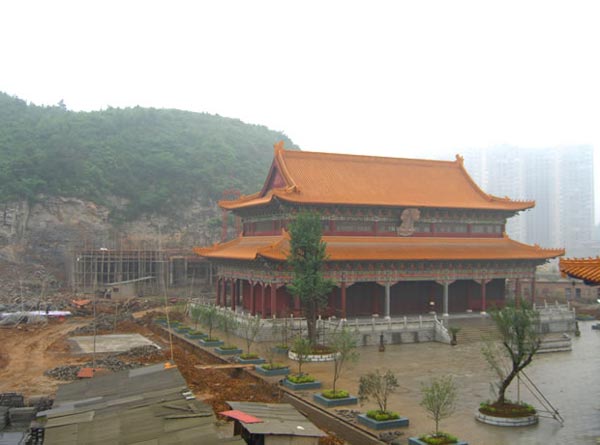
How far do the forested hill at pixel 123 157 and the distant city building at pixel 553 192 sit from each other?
47090mm

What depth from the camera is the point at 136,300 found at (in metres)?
56.2

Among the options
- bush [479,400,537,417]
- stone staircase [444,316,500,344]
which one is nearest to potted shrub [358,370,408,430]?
bush [479,400,537,417]

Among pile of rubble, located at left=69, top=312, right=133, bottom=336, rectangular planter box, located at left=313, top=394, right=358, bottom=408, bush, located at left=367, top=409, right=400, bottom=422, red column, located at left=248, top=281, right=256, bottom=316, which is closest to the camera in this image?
bush, located at left=367, top=409, right=400, bottom=422

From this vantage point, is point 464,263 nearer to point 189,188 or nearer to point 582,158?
point 189,188

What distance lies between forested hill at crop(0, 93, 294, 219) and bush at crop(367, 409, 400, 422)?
209 ft

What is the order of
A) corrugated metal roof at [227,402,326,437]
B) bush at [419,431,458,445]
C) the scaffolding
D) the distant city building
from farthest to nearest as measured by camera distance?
the distant city building < the scaffolding < bush at [419,431,458,445] < corrugated metal roof at [227,402,326,437]

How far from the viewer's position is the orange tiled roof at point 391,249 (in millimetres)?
38531

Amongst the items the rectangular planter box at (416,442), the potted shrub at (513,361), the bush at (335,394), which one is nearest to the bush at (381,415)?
the rectangular planter box at (416,442)

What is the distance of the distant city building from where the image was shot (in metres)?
106

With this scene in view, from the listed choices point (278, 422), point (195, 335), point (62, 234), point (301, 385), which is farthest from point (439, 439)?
point (62, 234)

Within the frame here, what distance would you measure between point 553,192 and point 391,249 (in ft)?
261

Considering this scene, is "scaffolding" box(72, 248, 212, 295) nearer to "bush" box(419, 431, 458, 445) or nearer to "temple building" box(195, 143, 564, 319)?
"temple building" box(195, 143, 564, 319)

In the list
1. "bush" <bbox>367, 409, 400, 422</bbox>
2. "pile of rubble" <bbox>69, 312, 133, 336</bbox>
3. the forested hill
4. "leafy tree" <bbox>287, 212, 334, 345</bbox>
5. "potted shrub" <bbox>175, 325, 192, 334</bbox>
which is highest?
the forested hill

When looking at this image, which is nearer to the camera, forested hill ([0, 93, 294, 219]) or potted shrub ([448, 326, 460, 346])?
potted shrub ([448, 326, 460, 346])
